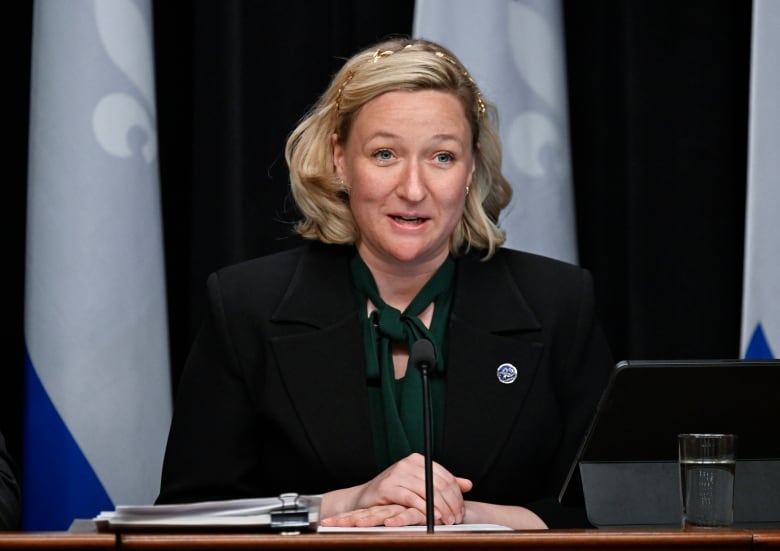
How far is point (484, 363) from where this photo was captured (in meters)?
2.34

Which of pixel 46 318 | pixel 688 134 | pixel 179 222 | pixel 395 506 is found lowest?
pixel 395 506

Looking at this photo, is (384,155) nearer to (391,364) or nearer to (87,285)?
(391,364)

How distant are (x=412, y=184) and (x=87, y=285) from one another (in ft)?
2.65

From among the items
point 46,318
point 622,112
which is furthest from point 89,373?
point 622,112

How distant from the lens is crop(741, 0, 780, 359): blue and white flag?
270 centimetres

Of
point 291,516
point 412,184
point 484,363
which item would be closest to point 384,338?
point 484,363

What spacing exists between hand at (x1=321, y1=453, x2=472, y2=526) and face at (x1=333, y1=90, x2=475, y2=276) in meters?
0.48

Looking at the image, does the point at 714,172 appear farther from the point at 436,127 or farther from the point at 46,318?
the point at 46,318

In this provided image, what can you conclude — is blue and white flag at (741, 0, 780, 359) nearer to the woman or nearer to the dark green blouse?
the woman

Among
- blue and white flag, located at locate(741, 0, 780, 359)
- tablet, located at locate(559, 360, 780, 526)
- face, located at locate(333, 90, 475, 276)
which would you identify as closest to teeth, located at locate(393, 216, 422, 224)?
face, located at locate(333, 90, 475, 276)

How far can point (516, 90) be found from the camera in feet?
9.39

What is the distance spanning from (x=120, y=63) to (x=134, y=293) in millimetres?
508

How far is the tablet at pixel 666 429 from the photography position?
1.67 meters

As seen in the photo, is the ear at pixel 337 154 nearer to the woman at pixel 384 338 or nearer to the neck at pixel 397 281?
the woman at pixel 384 338
